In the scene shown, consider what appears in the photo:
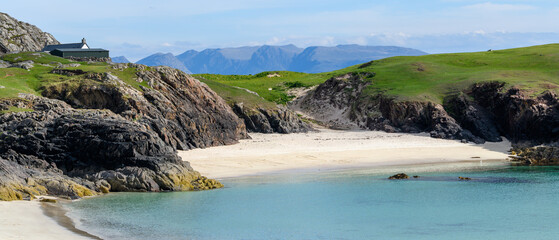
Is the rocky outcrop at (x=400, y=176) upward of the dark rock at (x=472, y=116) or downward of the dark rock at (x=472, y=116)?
downward

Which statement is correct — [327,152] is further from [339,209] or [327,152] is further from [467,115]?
[339,209]

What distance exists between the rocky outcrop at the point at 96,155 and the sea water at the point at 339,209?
1.40 meters

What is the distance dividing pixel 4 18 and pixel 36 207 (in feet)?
228

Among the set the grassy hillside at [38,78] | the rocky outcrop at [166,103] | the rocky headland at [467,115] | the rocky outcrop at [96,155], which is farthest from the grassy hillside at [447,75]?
the rocky outcrop at [96,155]

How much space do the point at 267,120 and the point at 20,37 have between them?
43290mm

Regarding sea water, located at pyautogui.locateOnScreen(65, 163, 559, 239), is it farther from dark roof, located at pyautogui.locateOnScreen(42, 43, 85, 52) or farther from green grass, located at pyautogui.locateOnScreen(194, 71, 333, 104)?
dark roof, located at pyautogui.locateOnScreen(42, 43, 85, 52)

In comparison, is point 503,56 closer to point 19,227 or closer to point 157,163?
point 157,163

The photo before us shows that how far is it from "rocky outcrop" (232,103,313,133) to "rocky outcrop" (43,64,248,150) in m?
3.82

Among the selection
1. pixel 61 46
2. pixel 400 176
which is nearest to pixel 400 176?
pixel 400 176

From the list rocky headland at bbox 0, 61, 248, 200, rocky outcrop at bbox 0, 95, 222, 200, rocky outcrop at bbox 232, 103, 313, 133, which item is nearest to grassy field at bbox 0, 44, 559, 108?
rocky outcrop at bbox 232, 103, 313, 133

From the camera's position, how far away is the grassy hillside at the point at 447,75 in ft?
232

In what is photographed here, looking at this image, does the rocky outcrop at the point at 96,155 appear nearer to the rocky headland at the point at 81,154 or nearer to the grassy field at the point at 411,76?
the rocky headland at the point at 81,154

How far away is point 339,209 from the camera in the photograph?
3281 centimetres

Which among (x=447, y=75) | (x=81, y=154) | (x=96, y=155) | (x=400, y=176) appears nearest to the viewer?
(x=96, y=155)
